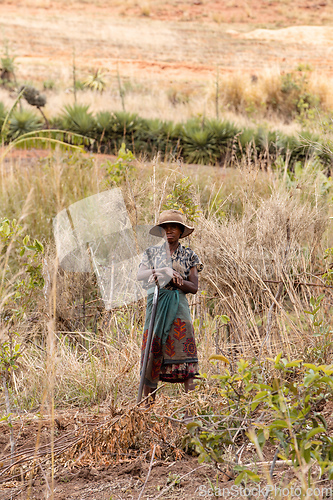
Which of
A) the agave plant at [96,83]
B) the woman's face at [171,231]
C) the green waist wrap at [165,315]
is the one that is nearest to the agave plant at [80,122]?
the agave plant at [96,83]

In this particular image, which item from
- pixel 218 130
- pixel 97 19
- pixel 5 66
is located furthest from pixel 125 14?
pixel 218 130

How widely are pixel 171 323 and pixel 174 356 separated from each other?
211mm

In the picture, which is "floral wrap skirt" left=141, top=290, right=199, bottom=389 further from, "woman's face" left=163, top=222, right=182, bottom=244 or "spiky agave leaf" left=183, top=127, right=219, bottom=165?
"spiky agave leaf" left=183, top=127, right=219, bottom=165

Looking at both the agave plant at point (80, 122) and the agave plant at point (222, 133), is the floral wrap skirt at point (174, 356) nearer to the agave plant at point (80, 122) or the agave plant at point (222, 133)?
the agave plant at point (222, 133)

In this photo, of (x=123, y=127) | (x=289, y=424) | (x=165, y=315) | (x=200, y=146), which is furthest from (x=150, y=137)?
(x=289, y=424)

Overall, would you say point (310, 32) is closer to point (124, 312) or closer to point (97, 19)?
point (97, 19)

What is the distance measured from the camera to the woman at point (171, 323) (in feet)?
10.3

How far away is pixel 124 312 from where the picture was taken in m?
4.91

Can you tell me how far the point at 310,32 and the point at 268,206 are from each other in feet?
113

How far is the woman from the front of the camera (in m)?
3.13

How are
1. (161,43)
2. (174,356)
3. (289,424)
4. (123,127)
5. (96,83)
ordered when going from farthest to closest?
(161,43)
(96,83)
(123,127)
(174,356)
(289,424)

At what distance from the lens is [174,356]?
3.13m

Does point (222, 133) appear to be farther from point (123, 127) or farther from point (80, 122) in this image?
point (80, 122)

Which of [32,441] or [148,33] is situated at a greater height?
[148,33]
